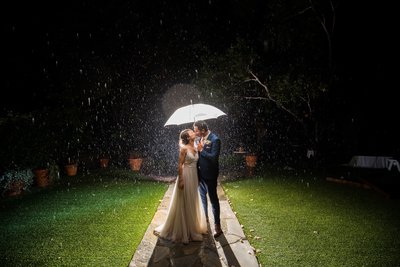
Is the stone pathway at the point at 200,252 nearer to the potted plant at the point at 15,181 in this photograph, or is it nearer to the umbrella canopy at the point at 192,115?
the umbrella canopy at the point at 192,115

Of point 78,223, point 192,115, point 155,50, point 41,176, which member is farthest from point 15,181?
point 155,50

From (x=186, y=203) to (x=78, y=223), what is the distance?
123 inches

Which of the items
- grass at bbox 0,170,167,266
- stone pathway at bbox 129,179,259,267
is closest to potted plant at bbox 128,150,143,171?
grass at bbox 0,170,167,266

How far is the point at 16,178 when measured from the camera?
10.9 m

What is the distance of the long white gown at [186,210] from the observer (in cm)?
615

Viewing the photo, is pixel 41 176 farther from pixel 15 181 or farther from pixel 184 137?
pixel 184 137

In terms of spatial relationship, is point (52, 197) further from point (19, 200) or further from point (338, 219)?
point (338, 219)

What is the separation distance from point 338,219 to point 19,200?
9.34m

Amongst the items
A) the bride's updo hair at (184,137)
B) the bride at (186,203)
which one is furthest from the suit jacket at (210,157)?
the bride's updo hair at (184,137)

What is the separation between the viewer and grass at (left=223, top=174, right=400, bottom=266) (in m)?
5.70

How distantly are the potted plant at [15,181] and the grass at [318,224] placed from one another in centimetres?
704

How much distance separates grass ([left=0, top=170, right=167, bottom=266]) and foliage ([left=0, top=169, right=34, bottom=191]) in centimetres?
59

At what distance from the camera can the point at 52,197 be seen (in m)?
10.4

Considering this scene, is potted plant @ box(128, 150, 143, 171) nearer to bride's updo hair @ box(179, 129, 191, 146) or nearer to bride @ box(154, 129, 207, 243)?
bride @ box(154, 129, 207, 243)
